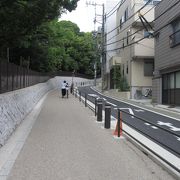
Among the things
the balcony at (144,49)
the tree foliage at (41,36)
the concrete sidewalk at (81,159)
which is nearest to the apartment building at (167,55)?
the balcony at (144,49)

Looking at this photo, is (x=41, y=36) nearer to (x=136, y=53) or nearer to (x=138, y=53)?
(x=136, y=53)

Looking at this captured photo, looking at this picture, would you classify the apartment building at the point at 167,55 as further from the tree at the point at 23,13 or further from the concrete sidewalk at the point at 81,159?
the concrete sidewalk at the point at 81,159

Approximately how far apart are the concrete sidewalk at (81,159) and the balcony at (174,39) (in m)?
15.3

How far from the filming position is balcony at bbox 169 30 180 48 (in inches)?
1096

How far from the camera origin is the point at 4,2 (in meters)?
15.2

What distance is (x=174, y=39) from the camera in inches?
1125

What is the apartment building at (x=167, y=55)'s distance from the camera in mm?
28252

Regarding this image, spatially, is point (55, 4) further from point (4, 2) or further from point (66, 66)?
point (66, 66)

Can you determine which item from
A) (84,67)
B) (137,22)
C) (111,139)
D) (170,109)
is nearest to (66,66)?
(84,67)

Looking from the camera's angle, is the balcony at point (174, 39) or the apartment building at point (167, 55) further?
the apartment building at point (167, 55)

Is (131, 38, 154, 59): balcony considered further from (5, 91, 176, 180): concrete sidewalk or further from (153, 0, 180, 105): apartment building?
(5, 91, 176, 180): concrete sidewalk

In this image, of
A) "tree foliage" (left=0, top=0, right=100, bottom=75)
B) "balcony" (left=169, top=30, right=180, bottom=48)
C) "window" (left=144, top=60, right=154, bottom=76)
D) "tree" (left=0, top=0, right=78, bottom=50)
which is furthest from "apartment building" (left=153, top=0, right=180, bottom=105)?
"tree" (left=0, top=0, right=78, bottom=50)

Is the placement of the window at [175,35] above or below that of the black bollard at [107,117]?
above

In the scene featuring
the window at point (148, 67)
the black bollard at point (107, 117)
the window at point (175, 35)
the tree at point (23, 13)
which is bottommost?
the black bollard at point (107, 117)
